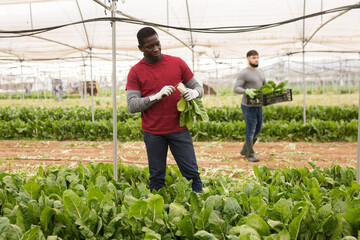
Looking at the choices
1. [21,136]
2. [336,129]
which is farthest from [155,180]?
[21,136]

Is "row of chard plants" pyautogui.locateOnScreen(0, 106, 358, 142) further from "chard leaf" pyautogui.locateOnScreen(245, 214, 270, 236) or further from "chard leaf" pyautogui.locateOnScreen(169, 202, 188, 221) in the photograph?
"chard leaf" pyautogui.locateOnScreen(245, 214, 270, 236)

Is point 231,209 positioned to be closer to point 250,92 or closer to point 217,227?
point 217,227

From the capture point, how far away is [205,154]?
7.07 m

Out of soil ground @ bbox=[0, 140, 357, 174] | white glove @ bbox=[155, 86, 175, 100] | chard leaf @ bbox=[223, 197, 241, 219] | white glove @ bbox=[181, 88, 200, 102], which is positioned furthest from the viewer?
soil ground @ bbox=[0, 140, 357, 174]

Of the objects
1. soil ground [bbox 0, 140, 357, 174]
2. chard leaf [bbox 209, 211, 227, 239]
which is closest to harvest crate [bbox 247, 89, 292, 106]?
soil ground [bbox 0, 140, 357, 174]

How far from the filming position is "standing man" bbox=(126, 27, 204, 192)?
10.3 ft

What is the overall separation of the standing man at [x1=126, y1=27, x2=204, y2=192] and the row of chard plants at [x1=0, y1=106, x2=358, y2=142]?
17.1ft

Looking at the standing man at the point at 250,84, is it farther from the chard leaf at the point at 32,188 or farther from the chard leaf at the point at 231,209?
the chard leaf at the point at 32,188

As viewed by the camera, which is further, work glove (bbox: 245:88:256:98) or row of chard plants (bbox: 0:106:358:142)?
row of chard plants (bbox: 0:106:358:142)

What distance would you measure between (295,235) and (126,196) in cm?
140

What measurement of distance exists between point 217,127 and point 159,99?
566 cm

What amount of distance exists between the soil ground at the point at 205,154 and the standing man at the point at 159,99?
230 centimetres

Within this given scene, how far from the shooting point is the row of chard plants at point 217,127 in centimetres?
836

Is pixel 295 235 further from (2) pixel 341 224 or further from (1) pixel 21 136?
(1) pixel 21 136
